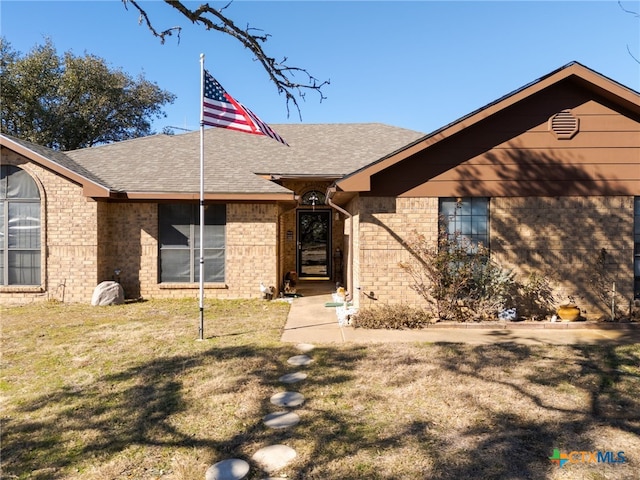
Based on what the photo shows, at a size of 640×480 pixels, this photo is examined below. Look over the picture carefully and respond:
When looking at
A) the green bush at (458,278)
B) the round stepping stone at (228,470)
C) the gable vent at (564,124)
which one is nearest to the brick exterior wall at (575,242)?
the green bush at (458,278)

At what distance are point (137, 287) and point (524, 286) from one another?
995 cm

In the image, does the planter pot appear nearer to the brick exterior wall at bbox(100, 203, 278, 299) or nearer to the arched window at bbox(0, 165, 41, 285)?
the brick exterior wall at bbox(100, 203, 278, 299)

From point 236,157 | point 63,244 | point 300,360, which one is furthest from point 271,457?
point 236,157

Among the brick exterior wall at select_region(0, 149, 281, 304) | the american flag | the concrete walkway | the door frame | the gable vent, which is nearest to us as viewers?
the american flag

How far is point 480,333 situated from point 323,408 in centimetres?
437

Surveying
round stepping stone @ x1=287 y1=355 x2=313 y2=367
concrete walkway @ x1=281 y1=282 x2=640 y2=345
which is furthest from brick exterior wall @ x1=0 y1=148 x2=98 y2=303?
round stepping stone @ x1=287 y1=355 x2=313 y2=367

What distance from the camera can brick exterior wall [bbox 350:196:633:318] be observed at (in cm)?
808

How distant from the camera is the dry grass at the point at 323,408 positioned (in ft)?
10.5

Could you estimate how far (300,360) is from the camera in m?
5.78

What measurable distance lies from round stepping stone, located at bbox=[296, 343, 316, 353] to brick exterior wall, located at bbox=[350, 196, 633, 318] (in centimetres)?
204

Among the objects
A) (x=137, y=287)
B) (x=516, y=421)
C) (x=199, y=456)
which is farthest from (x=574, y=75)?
(x=137, y=287)

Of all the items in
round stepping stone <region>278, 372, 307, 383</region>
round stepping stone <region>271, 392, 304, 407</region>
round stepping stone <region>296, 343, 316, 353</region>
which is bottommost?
round stepping stone <region>271, 392, 304, 407</region>

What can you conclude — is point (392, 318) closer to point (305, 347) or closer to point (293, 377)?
point (305, 347)

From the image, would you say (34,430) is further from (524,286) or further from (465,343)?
(524,286)
